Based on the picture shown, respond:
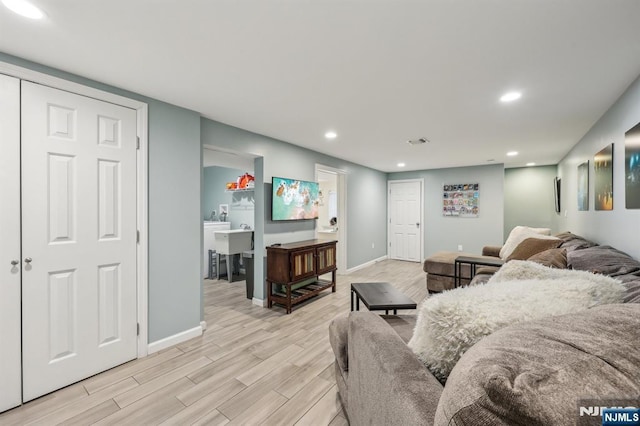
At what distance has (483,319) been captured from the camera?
0.84 meters

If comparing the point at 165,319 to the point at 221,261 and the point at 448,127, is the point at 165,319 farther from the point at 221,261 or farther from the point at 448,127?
the point at 448,127

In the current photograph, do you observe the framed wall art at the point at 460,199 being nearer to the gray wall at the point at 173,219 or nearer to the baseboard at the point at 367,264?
the baseboard at the point at 367,264

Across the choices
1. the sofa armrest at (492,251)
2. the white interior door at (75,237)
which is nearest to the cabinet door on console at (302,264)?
the white interior door at (75,237)

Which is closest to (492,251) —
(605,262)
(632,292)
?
(605,262)

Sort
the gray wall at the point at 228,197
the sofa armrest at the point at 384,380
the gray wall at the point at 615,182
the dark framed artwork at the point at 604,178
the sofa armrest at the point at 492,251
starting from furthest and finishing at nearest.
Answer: the gray wall at the point at 228,197
the sofa armrest at the point at 492,251
the dark framed artwork at the point at 604,178
the gray wall at the point at 615,182
the sofa armrest at the point at 384,380

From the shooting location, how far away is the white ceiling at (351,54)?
1374 millimetres

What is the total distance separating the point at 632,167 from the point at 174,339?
13.2ft

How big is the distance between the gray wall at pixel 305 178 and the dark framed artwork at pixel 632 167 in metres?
3.44

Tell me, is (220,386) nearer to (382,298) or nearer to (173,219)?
(382,298)

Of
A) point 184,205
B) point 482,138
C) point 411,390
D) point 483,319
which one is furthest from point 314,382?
point 482,138

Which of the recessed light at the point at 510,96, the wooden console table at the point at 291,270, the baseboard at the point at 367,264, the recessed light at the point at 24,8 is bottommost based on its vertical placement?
the baseboard at the point at 367,264

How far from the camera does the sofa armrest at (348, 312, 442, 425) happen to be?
77cm

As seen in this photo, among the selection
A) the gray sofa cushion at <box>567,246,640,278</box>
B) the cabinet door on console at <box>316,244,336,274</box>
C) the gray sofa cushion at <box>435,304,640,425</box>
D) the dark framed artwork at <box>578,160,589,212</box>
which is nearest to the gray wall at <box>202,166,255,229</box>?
the cabinet door on console at <box>316,244,336,274</box>

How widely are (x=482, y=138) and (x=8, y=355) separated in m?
5.08
